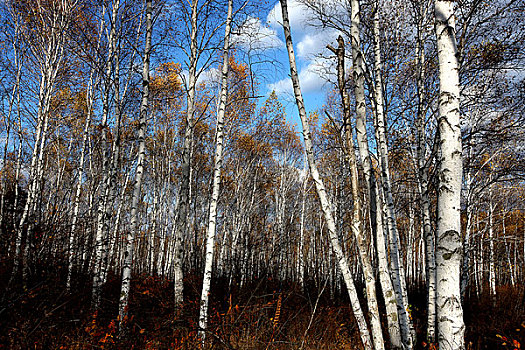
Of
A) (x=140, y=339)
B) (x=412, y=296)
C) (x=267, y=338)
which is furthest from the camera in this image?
(x=412, y=296)

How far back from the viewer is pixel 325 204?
326cm

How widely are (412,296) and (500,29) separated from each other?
8.76 meters

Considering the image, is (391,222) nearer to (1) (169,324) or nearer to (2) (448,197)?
(2) (448,197)

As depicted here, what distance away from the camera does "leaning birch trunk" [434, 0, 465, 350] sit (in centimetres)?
187

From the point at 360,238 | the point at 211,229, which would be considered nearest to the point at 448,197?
the point at 360,238

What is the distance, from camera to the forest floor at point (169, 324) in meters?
3.90

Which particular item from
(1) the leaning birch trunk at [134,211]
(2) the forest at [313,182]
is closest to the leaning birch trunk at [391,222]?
(2) the forest at [313,182]

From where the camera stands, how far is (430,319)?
5340mm

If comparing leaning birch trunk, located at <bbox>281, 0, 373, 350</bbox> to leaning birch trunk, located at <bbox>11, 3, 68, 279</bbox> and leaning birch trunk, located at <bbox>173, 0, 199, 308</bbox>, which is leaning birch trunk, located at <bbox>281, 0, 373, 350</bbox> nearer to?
leaning birch trunk, located at <bbox>173, 0, 199, 308</bbox>

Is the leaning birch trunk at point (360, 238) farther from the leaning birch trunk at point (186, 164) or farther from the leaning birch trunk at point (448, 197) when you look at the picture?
the leaning birch trunk at point (186, 164)

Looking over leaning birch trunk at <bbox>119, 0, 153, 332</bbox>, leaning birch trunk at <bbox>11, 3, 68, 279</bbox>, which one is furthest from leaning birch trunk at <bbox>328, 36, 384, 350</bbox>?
leaning birch trunk at <bbox>11, 3, 68, 279</bbox>

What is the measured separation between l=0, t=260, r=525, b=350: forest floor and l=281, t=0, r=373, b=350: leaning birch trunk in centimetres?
33

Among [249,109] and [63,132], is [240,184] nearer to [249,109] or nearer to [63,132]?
[249,109]

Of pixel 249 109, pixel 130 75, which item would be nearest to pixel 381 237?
pixel 130 75
